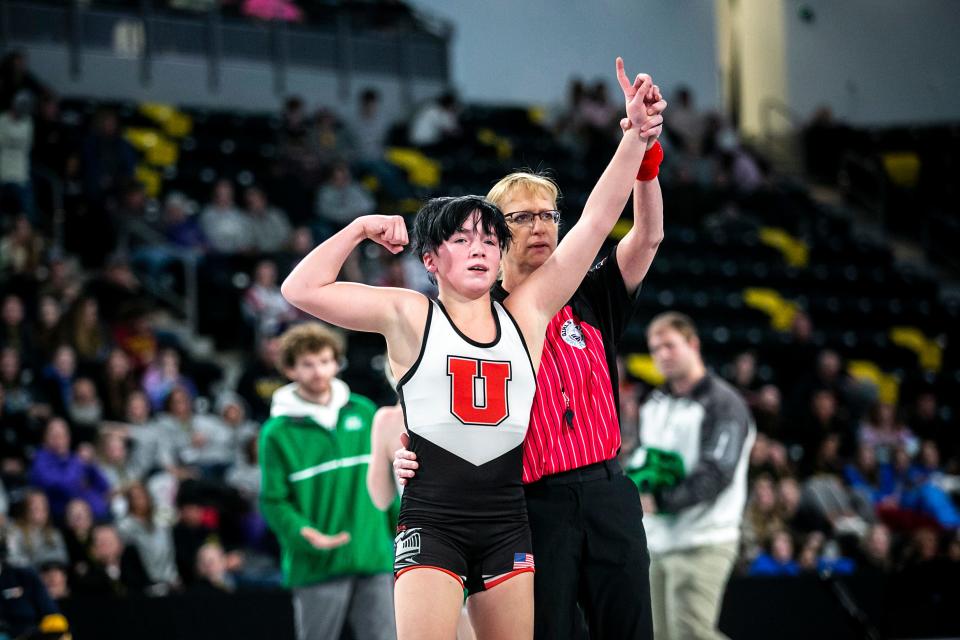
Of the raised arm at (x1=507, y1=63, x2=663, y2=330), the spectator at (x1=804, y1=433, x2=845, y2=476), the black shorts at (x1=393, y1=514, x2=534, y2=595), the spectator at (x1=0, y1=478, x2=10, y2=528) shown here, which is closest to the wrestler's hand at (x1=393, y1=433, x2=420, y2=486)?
the black shorts at (x1=393, y1=514, x2=534, y2=595)

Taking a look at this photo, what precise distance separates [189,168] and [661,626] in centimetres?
863

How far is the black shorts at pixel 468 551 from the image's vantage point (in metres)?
3.52

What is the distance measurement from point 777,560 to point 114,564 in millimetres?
4688

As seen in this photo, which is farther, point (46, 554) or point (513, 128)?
point (513, 128)

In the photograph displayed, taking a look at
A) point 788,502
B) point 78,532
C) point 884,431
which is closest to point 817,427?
point 884,431

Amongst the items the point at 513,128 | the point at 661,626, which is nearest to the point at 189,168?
the point at 513,128

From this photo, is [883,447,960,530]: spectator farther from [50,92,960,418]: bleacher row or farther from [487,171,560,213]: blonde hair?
[487,171,560,213]: blonde hair

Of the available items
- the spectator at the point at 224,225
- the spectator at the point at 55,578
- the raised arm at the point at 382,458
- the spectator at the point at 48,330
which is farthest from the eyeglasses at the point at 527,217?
the spectator at the point at 224,225

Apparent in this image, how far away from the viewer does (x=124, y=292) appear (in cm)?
1070

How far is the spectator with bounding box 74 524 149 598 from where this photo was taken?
7945 mm

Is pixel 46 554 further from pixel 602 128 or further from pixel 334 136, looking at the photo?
pixel 602 128

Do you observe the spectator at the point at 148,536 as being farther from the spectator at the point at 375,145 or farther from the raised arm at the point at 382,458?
the spectator at the point at 375,145

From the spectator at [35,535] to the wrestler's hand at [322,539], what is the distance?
9.88 feet

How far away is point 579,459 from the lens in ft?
12.6
